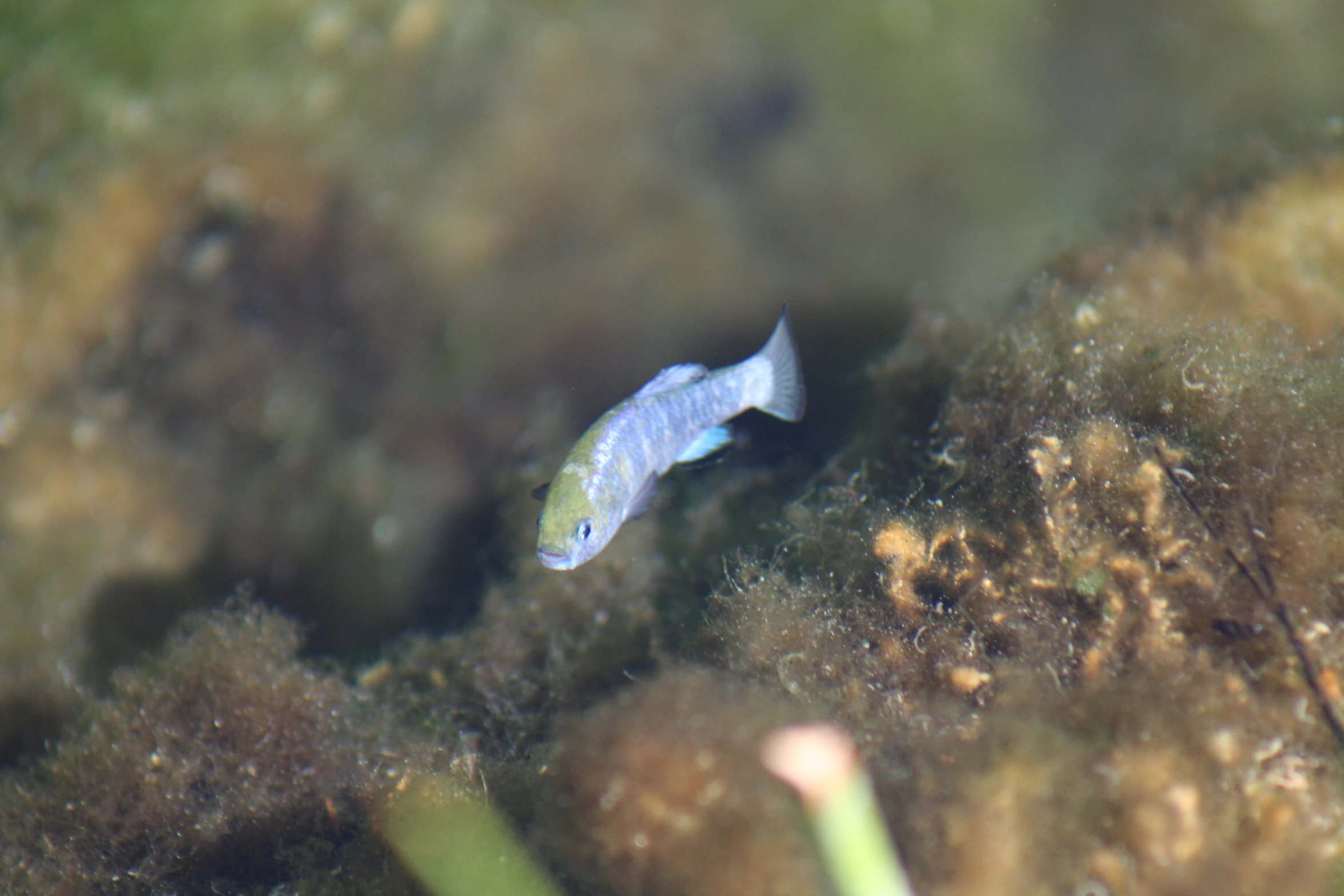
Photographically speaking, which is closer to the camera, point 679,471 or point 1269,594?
point 1269,594

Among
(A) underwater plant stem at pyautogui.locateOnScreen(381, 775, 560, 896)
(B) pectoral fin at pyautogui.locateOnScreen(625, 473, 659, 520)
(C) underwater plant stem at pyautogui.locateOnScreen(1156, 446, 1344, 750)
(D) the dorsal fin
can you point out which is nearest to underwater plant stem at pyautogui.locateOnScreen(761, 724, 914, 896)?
(A) underwater plant stem at pyautogui.locateOnScreen(381, 775, 560, 896)

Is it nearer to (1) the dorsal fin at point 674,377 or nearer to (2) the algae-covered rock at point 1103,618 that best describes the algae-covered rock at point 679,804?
(2) the algae-covered rock at point 1103,618

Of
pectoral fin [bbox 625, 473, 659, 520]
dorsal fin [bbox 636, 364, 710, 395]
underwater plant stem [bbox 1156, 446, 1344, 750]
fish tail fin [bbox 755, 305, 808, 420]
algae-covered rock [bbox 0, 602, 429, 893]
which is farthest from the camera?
fish tail fin [bbox 755, 305, 808, 420]

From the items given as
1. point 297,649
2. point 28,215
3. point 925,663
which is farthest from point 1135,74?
point 28,215

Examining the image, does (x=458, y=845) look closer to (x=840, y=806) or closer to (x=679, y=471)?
(x=840, y=806)

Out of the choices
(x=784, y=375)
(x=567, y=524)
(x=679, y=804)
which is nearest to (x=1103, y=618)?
(x=679, y=804)

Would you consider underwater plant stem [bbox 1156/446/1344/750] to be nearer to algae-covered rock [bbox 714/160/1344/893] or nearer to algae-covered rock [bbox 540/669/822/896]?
algae-covered rock [bbox 714/160/1344/893]

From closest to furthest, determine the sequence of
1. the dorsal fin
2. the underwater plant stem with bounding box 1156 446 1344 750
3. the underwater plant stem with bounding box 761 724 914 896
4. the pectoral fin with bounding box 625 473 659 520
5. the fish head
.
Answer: the underwater plant stem with bounding box 761 724 914 896 < the underwater plant stem with bounding box 1156 446 1344 750 < the fish head < the pectoral fin with bounding box 625 473 659 520 < the dorsal fin
